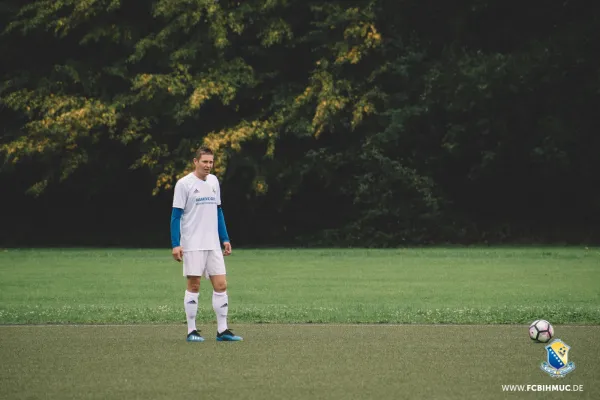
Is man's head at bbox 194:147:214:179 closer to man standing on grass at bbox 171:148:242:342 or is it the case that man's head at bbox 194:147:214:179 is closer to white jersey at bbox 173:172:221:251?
man standing on grass at bbox 171:148:242:342

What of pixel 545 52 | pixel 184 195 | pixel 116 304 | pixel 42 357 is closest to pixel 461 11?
pixel 545 52

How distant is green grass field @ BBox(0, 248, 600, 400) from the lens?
8.12 meters

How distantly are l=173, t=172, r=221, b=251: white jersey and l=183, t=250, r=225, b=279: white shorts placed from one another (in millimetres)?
55

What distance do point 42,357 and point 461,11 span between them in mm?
27197

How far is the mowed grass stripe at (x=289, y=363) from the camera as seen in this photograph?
7.83m

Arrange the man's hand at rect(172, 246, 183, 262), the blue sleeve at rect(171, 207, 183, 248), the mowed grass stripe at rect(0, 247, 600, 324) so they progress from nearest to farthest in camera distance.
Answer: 1. the man's hand at rect(172, 246, 183, 262)
2. the blue sleeve at rect(171, 207, 183, 248)
3. the mowed grass stripe at rect(0, 247, 600, 324)

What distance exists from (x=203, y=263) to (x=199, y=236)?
0.29 metres

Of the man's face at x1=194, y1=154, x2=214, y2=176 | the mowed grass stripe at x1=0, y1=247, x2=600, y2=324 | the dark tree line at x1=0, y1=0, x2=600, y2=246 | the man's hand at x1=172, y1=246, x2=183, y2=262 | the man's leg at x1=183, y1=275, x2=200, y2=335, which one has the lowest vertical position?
the mowed grass stripe at x1=0, y1=247, x2=600, y2=324

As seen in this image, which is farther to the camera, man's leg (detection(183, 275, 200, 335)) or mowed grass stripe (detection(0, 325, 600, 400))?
man's leg (detection(183, 275, 200, 335))

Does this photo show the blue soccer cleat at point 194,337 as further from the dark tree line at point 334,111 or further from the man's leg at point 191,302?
the dark tree line at point 334,111

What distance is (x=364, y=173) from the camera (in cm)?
3434

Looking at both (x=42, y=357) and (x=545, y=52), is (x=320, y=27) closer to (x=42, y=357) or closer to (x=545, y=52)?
(x=545, y=52)

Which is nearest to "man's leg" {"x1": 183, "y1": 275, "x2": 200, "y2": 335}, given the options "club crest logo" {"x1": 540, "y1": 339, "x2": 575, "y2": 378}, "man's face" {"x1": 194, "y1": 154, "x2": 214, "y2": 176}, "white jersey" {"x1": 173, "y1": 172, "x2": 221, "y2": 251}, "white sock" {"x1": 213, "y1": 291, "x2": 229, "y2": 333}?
"white sock" {"x1": 213, "y1": 291, "x2": 229, "y2": 333}

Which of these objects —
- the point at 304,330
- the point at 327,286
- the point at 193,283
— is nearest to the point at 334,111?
the point at 327,286
